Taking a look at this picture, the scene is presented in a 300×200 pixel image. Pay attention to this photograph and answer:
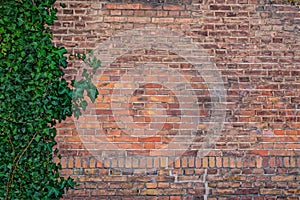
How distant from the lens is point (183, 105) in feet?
15.3

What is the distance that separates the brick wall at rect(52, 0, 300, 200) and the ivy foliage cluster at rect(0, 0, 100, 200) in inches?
15.9

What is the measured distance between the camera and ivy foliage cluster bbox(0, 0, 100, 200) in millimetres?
4102

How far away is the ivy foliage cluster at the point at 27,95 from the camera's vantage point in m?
4.10

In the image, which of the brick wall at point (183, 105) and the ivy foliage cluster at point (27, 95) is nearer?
the ivy foliage cluster at point (27, 95)

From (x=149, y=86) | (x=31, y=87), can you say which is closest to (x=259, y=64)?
(x=149, y=86)

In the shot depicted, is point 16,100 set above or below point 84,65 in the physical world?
below

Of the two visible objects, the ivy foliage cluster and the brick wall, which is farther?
the brick wall

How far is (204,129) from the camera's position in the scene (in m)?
4.66

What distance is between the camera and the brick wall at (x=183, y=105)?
15.1 feet

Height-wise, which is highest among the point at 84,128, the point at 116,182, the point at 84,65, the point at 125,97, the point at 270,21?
the point at 270,21

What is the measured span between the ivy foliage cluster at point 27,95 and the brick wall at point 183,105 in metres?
0.40

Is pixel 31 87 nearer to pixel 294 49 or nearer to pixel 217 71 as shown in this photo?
pixel 217 71

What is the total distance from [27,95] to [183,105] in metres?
1.58

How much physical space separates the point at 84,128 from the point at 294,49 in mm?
2357
